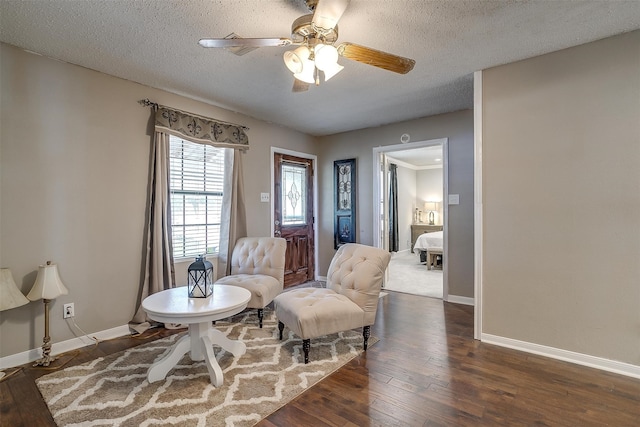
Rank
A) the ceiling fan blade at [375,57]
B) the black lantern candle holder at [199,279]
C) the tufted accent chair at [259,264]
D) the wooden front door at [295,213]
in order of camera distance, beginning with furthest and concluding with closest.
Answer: the wooden front door at [295,213] → the tufted accent chair at [259,264] → the black lantern candle holder at [199,279] → the ceiling fan blade at [375,57]

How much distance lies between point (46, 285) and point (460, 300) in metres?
4.32

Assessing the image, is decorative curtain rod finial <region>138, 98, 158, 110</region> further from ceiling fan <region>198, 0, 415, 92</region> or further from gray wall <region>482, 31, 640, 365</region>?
gray wall <region>482, 31, 640, 365</region>

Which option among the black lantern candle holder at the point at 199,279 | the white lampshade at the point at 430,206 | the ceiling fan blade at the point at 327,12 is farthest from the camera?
the white lampshade at the point at 430,206

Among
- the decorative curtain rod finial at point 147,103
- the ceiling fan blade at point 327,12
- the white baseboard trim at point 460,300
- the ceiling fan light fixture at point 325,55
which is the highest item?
the decorative curtain rod finial at point 147,103

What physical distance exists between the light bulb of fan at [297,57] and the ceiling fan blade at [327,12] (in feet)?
0.55

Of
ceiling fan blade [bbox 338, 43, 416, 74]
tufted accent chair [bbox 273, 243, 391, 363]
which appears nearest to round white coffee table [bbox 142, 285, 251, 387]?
tufted accent chair [bbox 273, 243, 391, 363]

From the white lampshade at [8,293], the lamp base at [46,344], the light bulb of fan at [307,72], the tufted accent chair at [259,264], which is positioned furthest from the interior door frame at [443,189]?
the white lampshade at [8,293]

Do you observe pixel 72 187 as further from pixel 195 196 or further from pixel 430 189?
pixel 430 189

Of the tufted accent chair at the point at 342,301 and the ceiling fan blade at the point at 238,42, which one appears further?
the tufted accent chair at the point at 342,301

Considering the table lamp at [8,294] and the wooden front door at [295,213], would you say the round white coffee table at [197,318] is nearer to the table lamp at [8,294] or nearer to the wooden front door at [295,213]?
the table lamp at [8,294]

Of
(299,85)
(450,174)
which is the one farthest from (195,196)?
(450,174)

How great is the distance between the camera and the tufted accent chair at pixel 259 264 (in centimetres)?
329

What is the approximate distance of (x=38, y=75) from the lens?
250 cm

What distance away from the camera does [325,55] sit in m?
1.74
